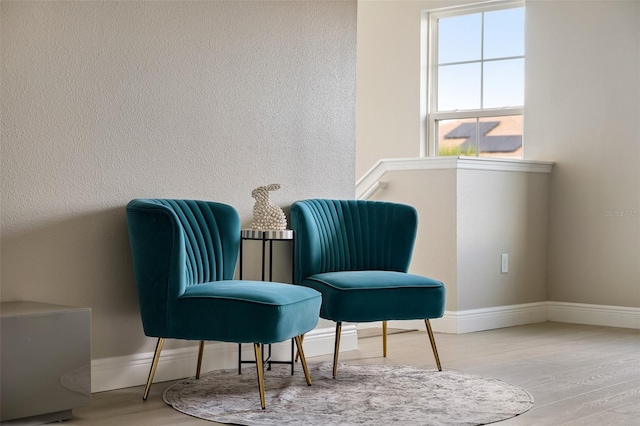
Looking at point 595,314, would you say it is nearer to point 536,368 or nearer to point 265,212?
point 536,368

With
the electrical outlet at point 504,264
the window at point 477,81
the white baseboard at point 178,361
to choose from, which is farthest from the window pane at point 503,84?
the white baseboard at point 178,361

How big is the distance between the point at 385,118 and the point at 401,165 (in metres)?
1.18

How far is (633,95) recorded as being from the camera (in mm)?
5402

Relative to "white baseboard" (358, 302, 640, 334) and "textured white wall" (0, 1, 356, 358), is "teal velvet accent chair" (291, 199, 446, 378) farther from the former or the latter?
"white baseboard" (358, 302, 640, 334)

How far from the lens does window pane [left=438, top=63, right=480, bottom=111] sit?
20.1 feet

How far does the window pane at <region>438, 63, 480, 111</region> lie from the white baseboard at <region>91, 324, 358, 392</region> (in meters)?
2.52

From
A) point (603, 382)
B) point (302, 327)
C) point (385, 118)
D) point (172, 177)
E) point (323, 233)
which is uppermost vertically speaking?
point (385, 118)

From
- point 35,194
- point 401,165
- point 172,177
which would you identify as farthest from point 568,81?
point 35,194

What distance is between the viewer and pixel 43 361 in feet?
8.96

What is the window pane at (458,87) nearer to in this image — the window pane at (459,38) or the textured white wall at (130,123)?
the window pane at (459,38)

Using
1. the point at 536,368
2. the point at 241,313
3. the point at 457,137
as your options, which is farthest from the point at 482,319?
the point at 241,313

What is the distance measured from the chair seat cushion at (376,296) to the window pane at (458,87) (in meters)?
2.67

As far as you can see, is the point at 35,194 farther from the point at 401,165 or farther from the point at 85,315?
the point at 401,165

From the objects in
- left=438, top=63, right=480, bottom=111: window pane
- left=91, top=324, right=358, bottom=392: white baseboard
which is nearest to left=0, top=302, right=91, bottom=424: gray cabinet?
left=91, top=324, right=358, bottom=392: white baseboard
